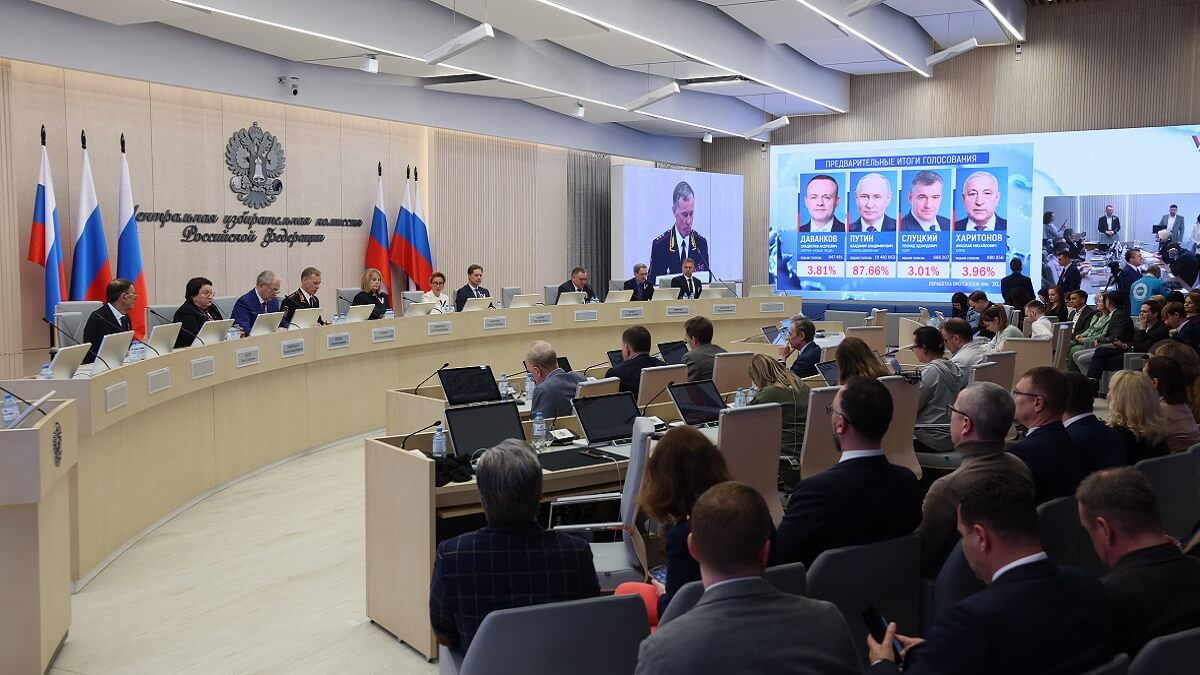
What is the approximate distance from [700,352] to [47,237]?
212 inches

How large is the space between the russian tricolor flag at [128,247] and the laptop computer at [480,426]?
5432mm

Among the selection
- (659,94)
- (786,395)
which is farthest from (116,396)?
(659,94)

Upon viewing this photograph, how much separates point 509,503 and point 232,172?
28.2 ft

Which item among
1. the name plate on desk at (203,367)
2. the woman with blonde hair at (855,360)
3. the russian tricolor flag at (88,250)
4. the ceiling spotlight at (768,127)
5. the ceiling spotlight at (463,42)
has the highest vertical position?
the ceiling spotlight at (768,127)

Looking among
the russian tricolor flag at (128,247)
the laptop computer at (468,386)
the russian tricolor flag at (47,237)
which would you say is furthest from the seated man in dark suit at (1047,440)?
the russian tricolor flag at (128,247)

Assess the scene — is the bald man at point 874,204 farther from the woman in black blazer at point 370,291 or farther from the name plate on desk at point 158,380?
the name plate on desk at point 158,380

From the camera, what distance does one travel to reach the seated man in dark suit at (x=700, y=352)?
680 cm

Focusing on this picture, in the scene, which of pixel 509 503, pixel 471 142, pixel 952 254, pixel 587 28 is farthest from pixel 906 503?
pixel 952 254

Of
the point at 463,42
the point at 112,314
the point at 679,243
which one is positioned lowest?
the point at 112,314

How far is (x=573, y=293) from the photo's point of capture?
11266 mm

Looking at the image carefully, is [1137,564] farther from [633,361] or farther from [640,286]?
[640,286]

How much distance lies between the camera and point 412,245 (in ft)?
40.3

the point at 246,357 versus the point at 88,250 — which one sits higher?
the point at 88,250

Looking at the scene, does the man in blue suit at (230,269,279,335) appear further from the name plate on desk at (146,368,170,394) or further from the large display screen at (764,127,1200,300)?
the large display screen at (764,127,1200,300)
